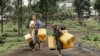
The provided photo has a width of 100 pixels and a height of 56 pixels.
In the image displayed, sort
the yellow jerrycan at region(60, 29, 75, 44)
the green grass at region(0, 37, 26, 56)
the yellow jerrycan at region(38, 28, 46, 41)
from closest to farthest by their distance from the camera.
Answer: the yellow jerrycan at region(60, 29, 75, 44) < the yellow jerrycan at region(38, 28, 46, 41) < the green grass at region(0, 37, 26, 56)

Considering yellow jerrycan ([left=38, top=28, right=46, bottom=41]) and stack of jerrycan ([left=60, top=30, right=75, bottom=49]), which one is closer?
stack of jerrycan ([left=60, top=30, right=75, bottom=49])

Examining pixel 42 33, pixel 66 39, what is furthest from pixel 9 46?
pixel 66 39

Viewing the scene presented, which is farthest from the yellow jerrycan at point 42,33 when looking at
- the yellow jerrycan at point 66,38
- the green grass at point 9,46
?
the yellow jerrycan at point 66,38

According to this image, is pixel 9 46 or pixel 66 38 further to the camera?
pixel 9 46

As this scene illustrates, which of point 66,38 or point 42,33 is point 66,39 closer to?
point 66,38

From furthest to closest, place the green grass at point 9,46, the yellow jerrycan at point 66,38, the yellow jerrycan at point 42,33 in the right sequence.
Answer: the green grass at point 9,46 < the yellow jerrycan at point 42,33 < the yellow jerrycan at point 66,38

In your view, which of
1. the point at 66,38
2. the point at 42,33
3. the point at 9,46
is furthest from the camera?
the point at 9,46

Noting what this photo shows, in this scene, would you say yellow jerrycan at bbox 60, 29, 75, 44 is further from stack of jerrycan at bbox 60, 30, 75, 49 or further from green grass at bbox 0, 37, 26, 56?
green grass at bbox 0, 37, 26, 56

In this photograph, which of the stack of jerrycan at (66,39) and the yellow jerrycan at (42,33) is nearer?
the stack of jerrycan at (66,39)

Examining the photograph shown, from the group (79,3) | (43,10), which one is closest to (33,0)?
(43,10)

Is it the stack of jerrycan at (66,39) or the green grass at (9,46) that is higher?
the stack of jerrycan at (66,39)

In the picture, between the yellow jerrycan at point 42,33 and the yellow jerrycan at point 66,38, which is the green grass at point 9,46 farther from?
the yellow jerrycan at point 66,38

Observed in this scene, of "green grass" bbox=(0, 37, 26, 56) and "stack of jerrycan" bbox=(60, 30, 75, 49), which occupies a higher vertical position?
"stack of jerrycan" bbox=(60, 30, 75, 49)

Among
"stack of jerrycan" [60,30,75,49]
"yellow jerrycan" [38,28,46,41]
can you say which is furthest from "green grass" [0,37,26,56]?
"stack of jerrycan" [60,30,75,49]
